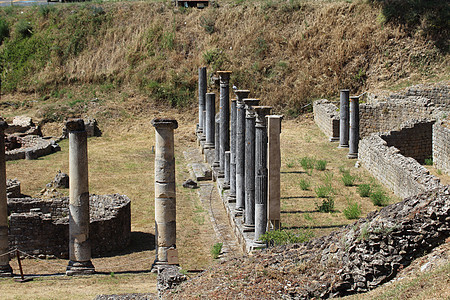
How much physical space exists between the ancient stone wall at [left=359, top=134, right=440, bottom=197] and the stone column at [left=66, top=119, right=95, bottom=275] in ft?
28.3

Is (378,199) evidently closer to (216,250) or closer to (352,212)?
(352,212)

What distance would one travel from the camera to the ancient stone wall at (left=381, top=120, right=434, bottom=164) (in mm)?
25769

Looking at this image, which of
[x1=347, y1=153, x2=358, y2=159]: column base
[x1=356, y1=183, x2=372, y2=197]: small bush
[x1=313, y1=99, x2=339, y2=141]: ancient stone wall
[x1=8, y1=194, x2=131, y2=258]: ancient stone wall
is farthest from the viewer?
[x1=313, y1=99, x2=339, y2=141]: ancient stone wall

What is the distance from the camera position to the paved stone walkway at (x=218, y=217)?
58.2 feet

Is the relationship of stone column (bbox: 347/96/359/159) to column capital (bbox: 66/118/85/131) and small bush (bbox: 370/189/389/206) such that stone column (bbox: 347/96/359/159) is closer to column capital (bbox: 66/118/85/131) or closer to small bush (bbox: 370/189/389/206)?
small bush (bbox: 370/189/389/206)

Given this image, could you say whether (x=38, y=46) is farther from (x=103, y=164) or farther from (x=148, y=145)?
(x=103, y=164)

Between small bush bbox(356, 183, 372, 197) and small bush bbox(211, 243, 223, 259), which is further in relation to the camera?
small bush bbox(356, 183, 372, 197)

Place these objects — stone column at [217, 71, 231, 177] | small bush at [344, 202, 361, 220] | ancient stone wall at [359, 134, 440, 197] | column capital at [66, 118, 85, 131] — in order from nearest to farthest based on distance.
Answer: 1. column capital at [66, 118, 85, 131]
2. small bush at [344, 202, 361, 220]
3. ancient stone wall at [359, 134, 440, 197]
4. stone column at [217, 71, 231, 177]

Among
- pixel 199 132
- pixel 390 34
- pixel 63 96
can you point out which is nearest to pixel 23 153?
pixel 199 132

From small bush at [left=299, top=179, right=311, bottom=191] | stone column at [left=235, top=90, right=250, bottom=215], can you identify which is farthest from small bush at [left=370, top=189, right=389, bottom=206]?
stone column at [left=235, top=90, right=250, bottom=215]

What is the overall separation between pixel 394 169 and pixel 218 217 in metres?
5.48

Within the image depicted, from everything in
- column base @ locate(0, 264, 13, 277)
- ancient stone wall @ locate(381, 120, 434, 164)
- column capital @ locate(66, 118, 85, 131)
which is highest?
column capital @ locate(66, 118, 85, 131)

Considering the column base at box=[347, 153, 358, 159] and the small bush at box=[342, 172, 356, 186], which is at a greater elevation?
the column base at box=[347, 153, 358, 159]

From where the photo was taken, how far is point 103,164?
29.0 meters
